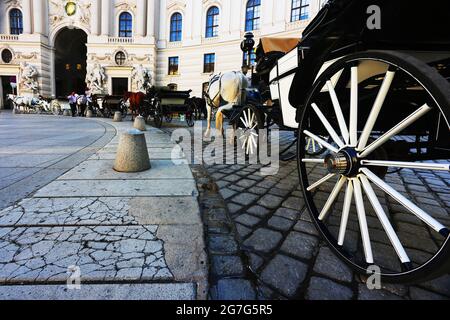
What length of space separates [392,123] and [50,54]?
4087cm

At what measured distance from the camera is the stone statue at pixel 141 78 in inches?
1139

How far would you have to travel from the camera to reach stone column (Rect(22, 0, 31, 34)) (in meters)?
29.8

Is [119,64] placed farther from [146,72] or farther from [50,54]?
[50,54]

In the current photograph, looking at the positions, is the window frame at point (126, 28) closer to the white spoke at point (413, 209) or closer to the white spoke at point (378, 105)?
the white spoke at point (378, 105)

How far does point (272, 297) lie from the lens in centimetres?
125

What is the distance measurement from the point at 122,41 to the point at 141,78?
20.0 ft

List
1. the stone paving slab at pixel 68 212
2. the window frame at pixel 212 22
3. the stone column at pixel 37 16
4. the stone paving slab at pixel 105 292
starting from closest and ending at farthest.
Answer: the stone paving slab at pixel 105 292, the stone paving slab at pixel 68 212, the window frame at pixel 212 22, the stone column at pixel 37 16

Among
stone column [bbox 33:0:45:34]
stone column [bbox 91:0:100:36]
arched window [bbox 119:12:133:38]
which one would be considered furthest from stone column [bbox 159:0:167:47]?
stone column [bbox 33:0:45:34]

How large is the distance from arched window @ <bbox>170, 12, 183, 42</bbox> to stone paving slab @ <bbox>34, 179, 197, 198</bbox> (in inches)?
1295

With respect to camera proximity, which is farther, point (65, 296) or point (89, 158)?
point (89, 158)

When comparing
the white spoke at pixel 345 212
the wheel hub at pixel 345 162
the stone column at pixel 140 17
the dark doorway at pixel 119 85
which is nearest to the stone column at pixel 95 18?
the stone column at pixel 140 17

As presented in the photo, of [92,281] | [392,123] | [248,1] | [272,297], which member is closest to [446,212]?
[392,123]

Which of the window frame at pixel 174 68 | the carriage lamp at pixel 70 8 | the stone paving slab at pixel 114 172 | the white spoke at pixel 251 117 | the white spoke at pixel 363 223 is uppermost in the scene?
the carriage lamp at pixel 70 8

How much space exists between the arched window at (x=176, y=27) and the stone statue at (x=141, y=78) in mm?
6188
